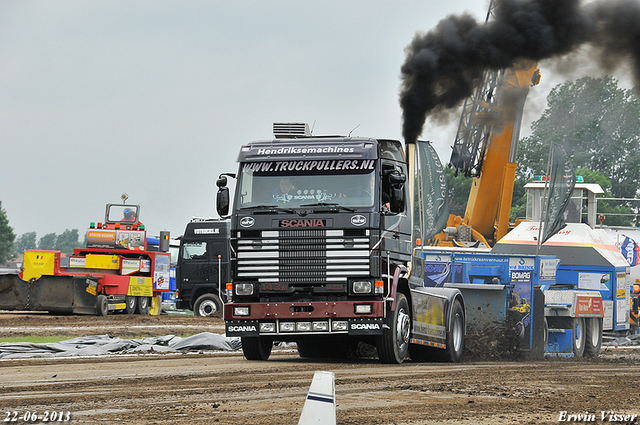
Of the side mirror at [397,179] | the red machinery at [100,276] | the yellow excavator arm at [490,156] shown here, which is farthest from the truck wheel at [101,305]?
the side mirror at [397,179]

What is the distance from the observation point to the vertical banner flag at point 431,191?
64.6 feet

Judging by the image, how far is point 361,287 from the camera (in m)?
12.4

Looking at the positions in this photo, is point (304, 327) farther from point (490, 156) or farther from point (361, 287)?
point (490, 156)

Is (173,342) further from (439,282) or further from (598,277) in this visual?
(598,277)

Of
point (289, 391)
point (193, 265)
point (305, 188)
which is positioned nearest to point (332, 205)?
point (305, 188)

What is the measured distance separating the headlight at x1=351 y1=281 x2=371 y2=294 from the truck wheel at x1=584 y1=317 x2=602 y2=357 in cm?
852

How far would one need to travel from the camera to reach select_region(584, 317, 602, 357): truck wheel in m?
19.0

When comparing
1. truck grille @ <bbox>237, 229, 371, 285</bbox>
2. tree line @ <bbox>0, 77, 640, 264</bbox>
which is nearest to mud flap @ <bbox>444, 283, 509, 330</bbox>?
truck grille @ <bbox>237, 229, 371, 285</bbox>

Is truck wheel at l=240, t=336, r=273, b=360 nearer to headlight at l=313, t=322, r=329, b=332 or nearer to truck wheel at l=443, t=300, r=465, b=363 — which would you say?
headlight at l=313, t=322, r=329, b=332

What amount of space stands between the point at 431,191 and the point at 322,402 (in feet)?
48.5

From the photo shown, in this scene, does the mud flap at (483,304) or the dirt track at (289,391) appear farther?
the mud flap at (483,304)

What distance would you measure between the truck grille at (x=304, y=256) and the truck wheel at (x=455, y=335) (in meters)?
3.13

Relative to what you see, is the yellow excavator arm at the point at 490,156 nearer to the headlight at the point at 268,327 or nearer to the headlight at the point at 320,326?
the headlight at the point at 320,326

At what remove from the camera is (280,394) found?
8.82 m
